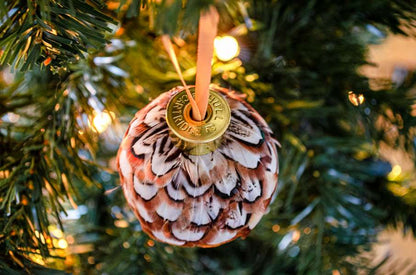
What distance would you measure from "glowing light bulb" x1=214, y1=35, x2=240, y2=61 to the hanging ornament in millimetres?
152

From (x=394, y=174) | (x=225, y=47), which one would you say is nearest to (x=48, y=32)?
(x=225, y=47)

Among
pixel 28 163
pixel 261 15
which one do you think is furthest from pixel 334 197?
pixel 28 163

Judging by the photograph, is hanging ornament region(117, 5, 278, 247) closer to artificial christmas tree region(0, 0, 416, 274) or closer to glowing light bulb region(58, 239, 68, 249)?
artificial christmas tree region(0, 0, 416, 274)

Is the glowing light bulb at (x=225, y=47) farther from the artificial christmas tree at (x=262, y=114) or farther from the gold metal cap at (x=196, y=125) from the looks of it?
the gold metal cap at (x=196, y=125)

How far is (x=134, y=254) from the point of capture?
1.41 ft

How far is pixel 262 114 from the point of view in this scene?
42cm

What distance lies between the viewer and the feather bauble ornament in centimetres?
25

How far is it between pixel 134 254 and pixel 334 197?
237 mm

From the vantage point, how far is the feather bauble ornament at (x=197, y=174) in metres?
0.25

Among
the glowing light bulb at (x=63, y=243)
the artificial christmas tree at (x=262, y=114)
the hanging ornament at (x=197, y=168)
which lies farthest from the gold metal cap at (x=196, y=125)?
the glowing light bulb at (x=63, y=243)

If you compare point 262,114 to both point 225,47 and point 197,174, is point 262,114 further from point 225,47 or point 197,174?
point 197,174

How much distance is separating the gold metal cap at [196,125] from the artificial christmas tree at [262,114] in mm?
119

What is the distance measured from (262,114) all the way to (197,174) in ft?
0.62

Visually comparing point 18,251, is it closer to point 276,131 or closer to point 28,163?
point 28,163
